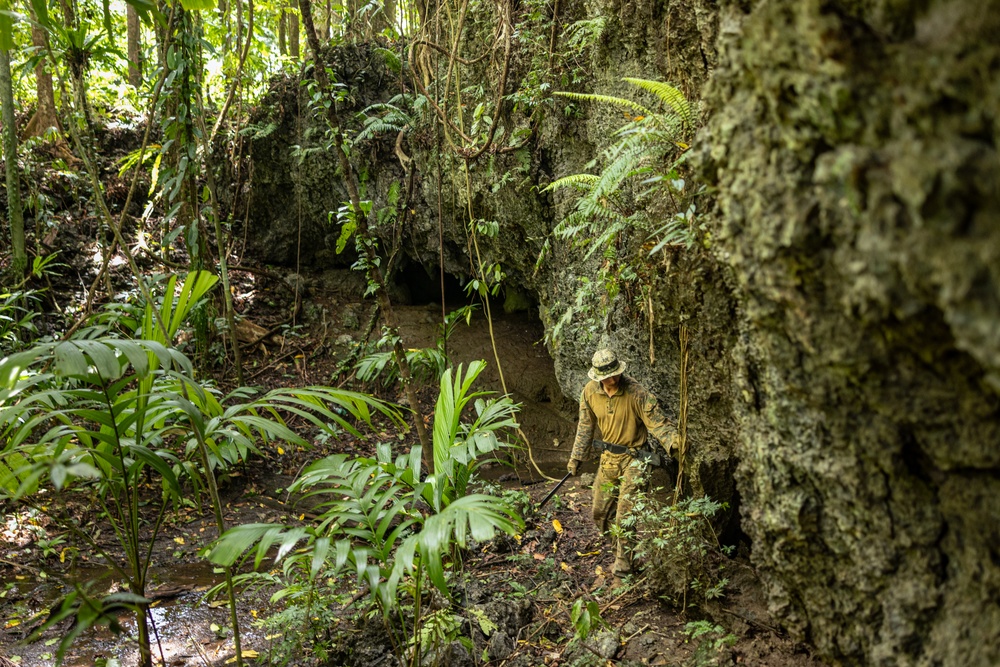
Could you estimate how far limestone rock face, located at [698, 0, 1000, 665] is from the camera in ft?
5.07

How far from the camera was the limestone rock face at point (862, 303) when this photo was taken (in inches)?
61.1

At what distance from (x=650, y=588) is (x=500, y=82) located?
15.3 feet

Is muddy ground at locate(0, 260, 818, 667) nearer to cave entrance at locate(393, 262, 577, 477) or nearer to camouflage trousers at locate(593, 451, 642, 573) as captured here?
cave entrance at locate(393, 262, 577, 477)

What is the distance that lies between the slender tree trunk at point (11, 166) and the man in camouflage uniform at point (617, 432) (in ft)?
21.8

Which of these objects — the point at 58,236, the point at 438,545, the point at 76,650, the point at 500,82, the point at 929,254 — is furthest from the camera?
the point at 58,236

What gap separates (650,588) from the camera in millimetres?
4324

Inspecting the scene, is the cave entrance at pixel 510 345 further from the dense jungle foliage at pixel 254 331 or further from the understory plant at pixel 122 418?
the understory plant at pixel 122 418

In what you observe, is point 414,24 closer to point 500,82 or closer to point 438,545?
point 500,82

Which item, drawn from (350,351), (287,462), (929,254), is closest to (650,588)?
(929,254)

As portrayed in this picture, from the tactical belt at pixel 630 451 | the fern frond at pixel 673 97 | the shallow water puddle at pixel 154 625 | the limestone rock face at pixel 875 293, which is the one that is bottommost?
the shallow water puddle at pixel 154 625

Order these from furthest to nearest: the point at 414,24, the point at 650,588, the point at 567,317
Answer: the point at 414,24
the point at 567,317
the point at 650,588

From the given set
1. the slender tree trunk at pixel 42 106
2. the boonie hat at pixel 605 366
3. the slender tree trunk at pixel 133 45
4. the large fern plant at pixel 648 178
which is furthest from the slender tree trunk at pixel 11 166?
the boonie hat at pixel 605 366

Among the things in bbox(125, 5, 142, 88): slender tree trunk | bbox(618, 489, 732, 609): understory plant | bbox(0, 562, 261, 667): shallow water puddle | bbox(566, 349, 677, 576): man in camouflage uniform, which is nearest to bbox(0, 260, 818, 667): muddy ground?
bbox(0, 562, 261, 667): shallow water puddle

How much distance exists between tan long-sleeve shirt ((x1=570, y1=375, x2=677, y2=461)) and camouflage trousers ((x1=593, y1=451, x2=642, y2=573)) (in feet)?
0.57
